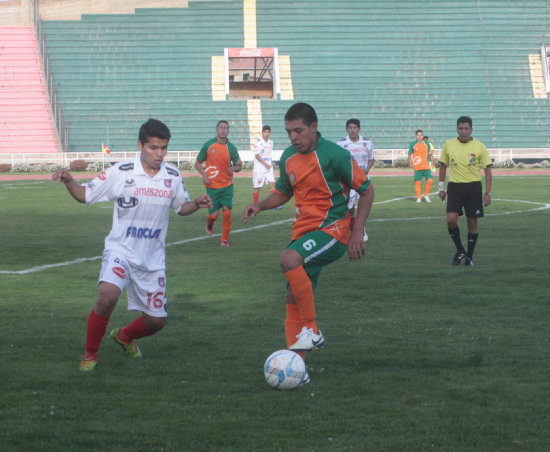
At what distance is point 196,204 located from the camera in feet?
20.8

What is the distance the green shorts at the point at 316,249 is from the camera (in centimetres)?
625

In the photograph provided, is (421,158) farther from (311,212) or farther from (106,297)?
(106,297)

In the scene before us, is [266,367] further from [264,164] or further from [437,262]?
[264,164]

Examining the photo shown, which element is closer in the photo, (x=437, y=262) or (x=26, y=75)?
(x=437, y=262)

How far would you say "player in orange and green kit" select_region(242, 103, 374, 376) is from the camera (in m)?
6.18

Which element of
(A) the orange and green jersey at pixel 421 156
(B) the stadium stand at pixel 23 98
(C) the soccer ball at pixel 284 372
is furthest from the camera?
(B) the stadium stand at pixel 23 98

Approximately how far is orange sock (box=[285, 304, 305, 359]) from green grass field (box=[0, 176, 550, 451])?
0.89ft

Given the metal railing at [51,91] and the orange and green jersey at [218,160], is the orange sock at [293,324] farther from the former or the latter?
the metal railing at [51,91]

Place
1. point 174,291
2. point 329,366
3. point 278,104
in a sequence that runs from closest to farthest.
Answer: point 329,366, point 174,291, point 278,104

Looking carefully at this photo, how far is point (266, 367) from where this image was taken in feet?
18.8

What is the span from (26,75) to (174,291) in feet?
146

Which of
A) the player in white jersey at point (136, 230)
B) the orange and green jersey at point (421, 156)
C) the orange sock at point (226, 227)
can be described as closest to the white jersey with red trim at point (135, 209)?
the player in white jersey at point (136, 230)

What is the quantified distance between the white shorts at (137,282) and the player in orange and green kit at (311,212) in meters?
0.80

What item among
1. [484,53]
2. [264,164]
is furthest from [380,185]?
[484,53]
